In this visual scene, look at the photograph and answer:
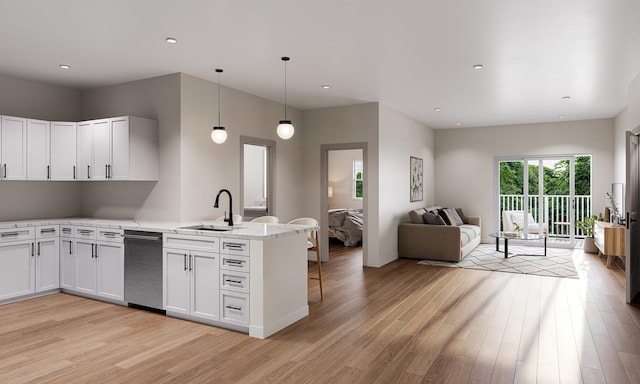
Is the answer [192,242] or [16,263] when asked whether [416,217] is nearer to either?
[192,242]

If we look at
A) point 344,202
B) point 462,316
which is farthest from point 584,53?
point 344,202

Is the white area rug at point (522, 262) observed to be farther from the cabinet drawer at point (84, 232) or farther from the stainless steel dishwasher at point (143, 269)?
the cabinet drawer at point (84, 232)

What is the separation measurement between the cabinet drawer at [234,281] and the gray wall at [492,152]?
724 cm

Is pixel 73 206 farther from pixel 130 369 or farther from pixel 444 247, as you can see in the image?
pixel 444 247

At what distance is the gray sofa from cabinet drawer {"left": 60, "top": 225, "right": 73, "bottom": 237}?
16.7 ft

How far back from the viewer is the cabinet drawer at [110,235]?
4481mm

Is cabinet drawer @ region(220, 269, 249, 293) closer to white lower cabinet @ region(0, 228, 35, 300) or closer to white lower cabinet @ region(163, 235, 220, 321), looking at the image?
white lower cabinet @ region(163, 235, 220, 321)

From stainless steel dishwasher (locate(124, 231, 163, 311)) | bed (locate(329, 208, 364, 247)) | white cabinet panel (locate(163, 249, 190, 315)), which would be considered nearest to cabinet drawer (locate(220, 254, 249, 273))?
white cabinet panel (locate(163, 249, 190, 315))

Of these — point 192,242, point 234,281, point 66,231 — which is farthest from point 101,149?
point 234,281

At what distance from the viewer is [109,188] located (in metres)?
5.61

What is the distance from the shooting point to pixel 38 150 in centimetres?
507

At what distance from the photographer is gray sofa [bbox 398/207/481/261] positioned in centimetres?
720

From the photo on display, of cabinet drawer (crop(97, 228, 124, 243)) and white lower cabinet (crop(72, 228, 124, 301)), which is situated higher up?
cabinet drawer (crop(97, 228, 124, 243))

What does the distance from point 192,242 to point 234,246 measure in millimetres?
509
